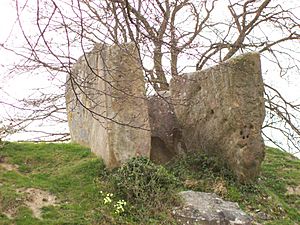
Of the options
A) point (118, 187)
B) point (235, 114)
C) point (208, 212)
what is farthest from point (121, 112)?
point (208, 212)

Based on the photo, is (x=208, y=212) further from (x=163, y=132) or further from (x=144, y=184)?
(x=163, y=132)

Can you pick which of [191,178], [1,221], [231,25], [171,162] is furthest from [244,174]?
[231,25]

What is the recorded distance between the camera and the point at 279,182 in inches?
342

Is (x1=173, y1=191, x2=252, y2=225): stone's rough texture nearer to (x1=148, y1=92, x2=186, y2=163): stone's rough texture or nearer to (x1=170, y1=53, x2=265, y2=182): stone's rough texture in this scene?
(x1=170, y1=53, x2=265, y2=182): stone's rough texture

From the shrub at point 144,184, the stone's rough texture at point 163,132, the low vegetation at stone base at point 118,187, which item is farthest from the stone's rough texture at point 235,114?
the shrub at point 144,184

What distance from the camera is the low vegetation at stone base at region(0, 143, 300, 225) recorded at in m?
6.67

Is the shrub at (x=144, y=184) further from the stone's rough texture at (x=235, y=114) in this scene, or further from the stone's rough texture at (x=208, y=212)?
the stone's rough texture at (x=235, y=114)

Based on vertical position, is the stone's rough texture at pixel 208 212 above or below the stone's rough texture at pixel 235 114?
below

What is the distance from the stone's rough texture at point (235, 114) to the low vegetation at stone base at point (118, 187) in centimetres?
26

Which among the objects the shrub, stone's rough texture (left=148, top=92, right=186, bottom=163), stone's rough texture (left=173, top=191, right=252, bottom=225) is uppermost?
stone's rough texture (left=148, top=92, right=186, bottom=163)

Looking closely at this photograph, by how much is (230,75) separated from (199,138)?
1251 millimetres

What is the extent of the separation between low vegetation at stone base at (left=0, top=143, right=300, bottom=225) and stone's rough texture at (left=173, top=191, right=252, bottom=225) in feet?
0.57

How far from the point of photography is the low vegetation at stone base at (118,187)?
6.67 metres

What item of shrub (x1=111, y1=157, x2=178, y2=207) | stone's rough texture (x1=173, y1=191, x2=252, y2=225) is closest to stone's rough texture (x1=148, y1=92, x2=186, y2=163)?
shrub (x1=111, y1=157, x2=178, y2=207)
